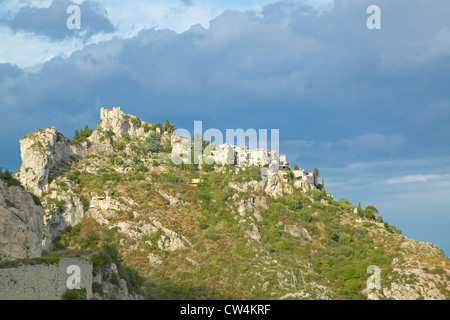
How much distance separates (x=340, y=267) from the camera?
288ft

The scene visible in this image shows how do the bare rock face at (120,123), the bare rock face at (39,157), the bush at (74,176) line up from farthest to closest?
the bare rock face at (120,123)
the bush at (74,176)
the bare rock face at (39,157)

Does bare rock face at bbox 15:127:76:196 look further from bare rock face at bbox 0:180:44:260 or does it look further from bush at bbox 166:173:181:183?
bare rock face at bbox 0:180:44:260

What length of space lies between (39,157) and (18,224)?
54.1 meters

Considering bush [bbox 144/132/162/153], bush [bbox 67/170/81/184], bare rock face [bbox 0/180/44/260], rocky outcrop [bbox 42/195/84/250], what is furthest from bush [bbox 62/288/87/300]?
bush [bbox 144/132/162/153]

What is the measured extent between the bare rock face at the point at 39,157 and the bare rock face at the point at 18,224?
4343 centimetres

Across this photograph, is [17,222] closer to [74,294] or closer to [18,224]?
[18,224]

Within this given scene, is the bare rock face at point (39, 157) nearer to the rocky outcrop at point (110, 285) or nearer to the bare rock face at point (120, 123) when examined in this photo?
the bare rock face at point (120, 123)

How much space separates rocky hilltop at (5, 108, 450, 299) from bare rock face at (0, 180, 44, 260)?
16.0m

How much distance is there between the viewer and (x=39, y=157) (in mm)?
91312

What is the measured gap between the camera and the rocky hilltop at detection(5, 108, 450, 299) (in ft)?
257

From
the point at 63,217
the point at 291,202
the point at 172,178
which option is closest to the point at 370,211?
the point at 291,202

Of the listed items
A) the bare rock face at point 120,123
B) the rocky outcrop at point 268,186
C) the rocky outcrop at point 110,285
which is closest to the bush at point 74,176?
the bare rock face at point 120,123

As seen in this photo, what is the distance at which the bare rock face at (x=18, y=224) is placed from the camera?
1516 inches
